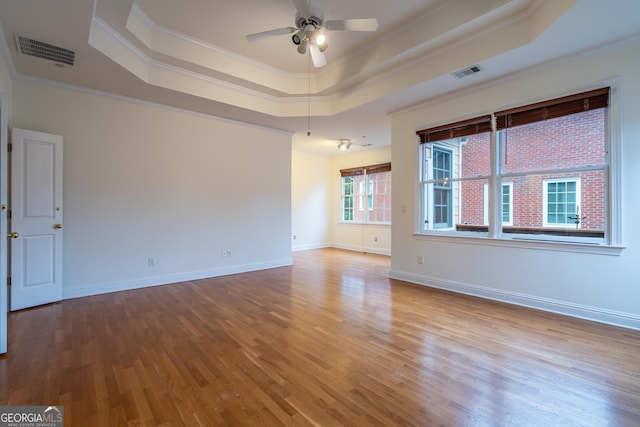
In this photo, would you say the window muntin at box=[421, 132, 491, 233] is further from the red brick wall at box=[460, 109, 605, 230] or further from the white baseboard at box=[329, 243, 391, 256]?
the white baseboard at box=[329, 243, 391, 256]

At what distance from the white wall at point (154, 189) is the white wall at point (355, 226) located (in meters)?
3.03

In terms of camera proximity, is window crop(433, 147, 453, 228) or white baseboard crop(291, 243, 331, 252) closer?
window crop(433, 147, 453, 228)

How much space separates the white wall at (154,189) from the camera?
3.88 m

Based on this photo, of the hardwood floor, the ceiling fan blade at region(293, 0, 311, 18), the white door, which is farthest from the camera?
the white door

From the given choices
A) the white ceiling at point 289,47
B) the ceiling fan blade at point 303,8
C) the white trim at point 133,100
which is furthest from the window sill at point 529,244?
the white trim at point 133,100

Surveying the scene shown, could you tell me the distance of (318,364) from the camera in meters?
2.25

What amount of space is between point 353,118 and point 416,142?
4.09ft

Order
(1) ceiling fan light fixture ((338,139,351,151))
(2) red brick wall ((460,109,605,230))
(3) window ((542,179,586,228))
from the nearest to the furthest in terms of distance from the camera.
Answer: (2) red brick wall ((460,109,605,230)) < (3) window ((542,179,586,228)) < (1) ceiling fan light fixture ((338,139,351,151))

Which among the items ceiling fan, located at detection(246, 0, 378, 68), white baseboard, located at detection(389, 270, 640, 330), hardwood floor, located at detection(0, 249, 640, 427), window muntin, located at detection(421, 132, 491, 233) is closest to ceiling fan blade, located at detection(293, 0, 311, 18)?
ceiling fan, located at detection(246, 0, 378, 68)

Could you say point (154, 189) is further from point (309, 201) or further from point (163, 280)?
point (309, 201)

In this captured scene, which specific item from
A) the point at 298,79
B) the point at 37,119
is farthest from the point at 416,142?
the point at 37,119

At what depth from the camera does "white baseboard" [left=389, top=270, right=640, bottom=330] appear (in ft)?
9.59

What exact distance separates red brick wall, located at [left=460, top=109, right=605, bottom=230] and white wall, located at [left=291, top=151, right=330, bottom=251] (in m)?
4.91

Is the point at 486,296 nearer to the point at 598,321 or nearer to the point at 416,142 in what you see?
the point at 598,321
